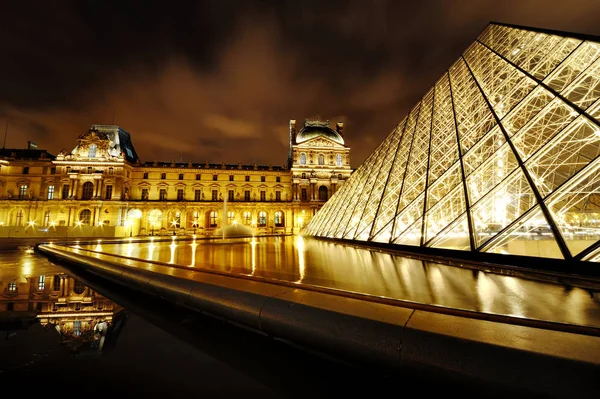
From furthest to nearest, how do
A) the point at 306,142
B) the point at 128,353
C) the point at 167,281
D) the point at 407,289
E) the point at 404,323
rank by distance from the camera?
the point at 306,142
the point at 167,281
the point at 407,289
the point at 128,353
the point at 404,323

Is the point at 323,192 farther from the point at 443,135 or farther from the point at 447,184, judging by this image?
the point at 443,135

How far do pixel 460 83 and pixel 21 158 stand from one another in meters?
55.3

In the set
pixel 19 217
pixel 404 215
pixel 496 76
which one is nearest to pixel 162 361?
pixel 404 215

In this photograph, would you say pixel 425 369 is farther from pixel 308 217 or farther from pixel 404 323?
pixel 308 217

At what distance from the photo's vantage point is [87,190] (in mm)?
37281

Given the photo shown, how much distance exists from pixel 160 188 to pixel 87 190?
9.29 m

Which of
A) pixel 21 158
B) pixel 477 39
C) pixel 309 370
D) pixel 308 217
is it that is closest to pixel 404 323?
pixel 309 370

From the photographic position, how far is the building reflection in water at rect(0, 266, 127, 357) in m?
2.43

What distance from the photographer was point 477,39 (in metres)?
17.2

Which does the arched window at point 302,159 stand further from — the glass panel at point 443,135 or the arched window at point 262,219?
the glass panel at point 443,135

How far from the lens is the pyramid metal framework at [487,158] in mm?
6273

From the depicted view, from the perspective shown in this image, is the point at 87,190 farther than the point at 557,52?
Yes

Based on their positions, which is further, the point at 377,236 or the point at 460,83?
the point at 460,83

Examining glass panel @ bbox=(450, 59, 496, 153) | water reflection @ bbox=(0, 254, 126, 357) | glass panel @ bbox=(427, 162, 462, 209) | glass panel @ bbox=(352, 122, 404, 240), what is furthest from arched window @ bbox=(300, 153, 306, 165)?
water reflection @ bbox=(0, 254, 126, 357)
